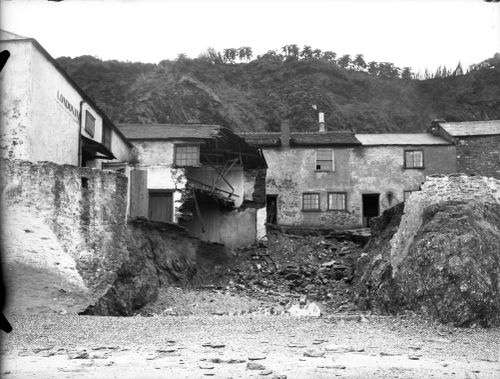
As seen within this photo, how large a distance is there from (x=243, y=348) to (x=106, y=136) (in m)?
19.9

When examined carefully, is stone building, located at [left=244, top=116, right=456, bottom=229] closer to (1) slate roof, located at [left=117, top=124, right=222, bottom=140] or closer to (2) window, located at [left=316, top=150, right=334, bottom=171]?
(2) window, located at [left=316, top=150, right=334, bottom=171]

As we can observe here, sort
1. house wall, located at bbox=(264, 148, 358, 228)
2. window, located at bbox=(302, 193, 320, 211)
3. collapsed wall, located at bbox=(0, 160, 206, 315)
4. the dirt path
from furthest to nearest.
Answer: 1. window, located at bbox=(302, 193, 320, 211)
2. house wall, located at bbox=(264, 148, 358, 228)
3. collapsed wall, located at bbox=(0, 160, 206, 315)
4. the dirt path

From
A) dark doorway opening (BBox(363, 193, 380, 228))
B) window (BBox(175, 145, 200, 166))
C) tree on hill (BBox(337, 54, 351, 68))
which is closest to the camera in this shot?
window (BBox(175, 145, 200, 166))

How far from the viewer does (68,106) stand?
24656mm

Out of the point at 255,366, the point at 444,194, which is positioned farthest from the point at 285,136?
the point at 255,366

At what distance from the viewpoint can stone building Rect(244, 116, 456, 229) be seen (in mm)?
38938

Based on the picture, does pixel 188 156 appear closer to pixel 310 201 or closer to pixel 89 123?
pixel 89 123

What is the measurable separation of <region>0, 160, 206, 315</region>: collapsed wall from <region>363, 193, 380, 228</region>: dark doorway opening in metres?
22.2

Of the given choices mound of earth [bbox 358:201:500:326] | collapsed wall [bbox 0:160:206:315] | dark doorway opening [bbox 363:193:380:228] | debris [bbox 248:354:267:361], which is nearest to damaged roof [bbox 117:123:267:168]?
dark doorway opening [bbox 363:193:380:228]

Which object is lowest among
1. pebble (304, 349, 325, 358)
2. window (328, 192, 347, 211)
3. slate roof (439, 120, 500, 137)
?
pebble (304, 349, 325, 358)

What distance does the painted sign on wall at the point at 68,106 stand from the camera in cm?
2370

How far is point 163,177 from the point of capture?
1206 inches

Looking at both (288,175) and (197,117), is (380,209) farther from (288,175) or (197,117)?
(197,117)

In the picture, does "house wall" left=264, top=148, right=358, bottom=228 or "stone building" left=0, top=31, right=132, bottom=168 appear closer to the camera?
"stone building" left=0, top=31, right=132, bottom=168
